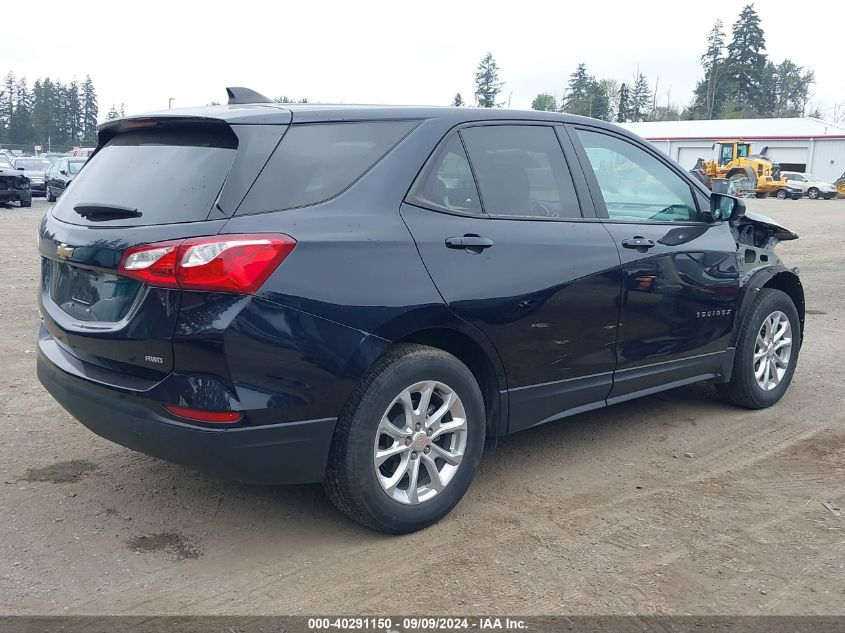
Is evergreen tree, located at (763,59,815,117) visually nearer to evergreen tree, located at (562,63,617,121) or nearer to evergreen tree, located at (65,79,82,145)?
evergreen tree, located at (562,63,617,121)

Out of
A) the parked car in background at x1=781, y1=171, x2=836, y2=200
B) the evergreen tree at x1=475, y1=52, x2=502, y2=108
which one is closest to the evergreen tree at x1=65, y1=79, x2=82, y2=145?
the evergreen tree at x1=475, y1=52, x2=502, y2=108

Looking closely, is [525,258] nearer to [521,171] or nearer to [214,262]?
[521,171]

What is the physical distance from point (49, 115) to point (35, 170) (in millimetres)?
70904

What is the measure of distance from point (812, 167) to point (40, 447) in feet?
209

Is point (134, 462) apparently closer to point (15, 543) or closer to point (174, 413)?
point (15, 543)

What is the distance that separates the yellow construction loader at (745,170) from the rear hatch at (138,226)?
43515mm

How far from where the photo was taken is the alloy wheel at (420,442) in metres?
3.63

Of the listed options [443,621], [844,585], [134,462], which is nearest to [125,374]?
[134,462]

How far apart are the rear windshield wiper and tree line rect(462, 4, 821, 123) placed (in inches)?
3169

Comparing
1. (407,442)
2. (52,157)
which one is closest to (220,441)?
(407,442)

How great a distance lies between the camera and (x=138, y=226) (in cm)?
338

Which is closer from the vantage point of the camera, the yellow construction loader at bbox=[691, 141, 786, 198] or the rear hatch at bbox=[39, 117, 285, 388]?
the rear hatch at bbox=[39, 117, 285, 388]

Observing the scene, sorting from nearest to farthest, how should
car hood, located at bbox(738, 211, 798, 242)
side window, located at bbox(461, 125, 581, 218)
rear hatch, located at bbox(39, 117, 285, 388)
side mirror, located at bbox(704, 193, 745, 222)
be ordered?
rear hatch, located at bbox(39, 117, 285, 388) < side window, located at bbox(461, 125, 581, 218) < side mirror, located at bbox(704, 193, 745, 222) < car hood, located at bbox(738, 211, 798, 242)

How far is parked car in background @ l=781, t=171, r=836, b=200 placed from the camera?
4588 cm
